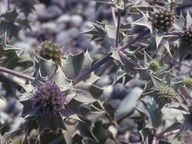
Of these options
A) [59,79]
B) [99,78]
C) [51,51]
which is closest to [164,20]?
[99,78]

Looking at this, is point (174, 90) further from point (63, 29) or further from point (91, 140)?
point (63, 29)

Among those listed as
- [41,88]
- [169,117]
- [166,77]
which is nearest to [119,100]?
[169,117]

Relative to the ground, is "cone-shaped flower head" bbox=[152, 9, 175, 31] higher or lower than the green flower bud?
higher

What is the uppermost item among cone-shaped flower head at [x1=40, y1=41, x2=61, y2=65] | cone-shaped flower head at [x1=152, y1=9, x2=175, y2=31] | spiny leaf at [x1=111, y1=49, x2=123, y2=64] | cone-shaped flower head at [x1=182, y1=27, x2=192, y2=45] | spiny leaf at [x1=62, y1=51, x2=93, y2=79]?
cone-shaped flower head at [x1=152, y1=9, x2=175, y2=31]

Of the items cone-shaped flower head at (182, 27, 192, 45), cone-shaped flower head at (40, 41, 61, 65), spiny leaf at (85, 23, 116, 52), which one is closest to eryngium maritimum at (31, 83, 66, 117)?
spiny leaf at (85, 23, 116, 52)

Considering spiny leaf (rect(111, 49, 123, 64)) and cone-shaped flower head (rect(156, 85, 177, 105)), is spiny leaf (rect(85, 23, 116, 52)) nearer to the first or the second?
spiny leaf (rect(111, 49, 123, 64))
